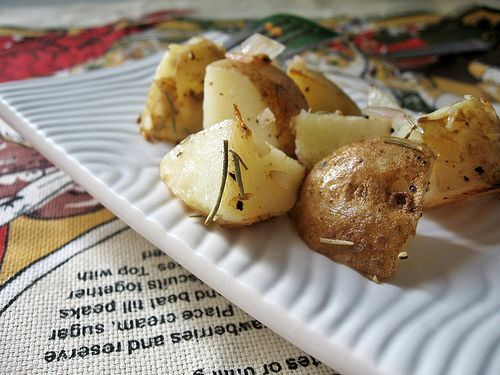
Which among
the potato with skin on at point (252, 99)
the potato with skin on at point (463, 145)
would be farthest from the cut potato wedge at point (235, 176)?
the potato with skin on at point (463, 145)

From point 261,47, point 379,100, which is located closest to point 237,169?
point 261,47

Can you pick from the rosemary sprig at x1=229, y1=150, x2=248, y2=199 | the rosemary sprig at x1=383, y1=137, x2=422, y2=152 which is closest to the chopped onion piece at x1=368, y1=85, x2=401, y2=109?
the rosemary sprig at x1=383, y1=137, x2=422, y2=152

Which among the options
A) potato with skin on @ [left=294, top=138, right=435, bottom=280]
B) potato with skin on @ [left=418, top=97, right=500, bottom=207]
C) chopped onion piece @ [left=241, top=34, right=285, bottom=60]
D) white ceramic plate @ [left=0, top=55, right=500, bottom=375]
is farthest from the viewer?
chopped onion piece @ [left=241, top=34, right=285, bottom=60]

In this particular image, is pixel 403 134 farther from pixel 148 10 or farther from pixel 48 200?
pixel 148 10

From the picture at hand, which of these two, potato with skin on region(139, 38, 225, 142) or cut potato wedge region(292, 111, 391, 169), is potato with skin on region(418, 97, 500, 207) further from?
potato with skin on region(139, 38, 225, 142)

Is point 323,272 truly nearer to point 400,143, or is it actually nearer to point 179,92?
point 400,143
